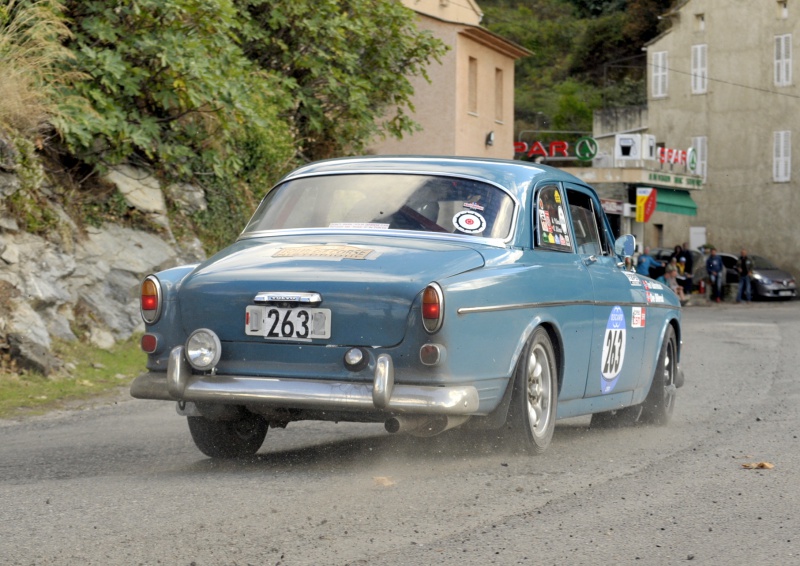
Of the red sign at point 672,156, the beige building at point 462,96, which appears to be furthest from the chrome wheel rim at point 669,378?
the red sign at point 672,156

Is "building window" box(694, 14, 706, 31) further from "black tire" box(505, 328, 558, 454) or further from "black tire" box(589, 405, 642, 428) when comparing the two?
"black tire" box(505, 328, 558, 454)

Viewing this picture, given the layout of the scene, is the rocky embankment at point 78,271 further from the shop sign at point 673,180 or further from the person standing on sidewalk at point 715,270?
the shop sign at point 673,180

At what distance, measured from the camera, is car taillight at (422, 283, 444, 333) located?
6516mm

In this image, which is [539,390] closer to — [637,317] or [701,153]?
[637,317]

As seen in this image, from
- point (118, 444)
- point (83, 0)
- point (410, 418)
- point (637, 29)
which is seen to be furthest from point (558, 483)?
point (637, 29)

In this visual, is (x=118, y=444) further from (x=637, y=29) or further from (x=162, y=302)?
(x=637, y=29)

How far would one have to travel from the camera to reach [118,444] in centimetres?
862

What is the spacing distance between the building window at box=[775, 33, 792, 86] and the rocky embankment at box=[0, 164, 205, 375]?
41214 millimetres

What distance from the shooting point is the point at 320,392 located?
6.60 m

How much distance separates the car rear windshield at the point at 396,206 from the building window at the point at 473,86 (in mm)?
34353

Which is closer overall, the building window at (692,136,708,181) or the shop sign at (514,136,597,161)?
the shop sign at (514,136,597,161)

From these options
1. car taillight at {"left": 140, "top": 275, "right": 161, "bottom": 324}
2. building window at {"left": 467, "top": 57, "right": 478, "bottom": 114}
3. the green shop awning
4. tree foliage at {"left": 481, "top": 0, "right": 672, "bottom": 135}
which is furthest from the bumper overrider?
tree foliage at {"left": 481, "top": 0, "right": 672, "bottom": 135}

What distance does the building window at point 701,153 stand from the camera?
58000mm

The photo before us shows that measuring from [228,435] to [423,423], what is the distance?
144 cm
